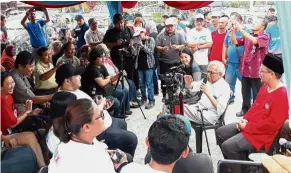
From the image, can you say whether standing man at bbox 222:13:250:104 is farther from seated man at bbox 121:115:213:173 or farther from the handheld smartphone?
seated man at bbox 121:115:213:173

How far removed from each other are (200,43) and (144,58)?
89cm

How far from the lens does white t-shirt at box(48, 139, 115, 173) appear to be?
5.80 feet

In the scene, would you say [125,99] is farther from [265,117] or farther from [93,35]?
[265,117]

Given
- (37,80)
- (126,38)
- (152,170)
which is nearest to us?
(152,170)

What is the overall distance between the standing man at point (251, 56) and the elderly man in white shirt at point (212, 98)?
1128mm

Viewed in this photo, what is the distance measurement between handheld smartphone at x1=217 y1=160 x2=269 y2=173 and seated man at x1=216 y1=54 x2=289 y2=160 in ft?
3.26

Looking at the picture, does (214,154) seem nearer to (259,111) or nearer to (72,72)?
(259,111)

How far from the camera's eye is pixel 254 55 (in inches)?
171

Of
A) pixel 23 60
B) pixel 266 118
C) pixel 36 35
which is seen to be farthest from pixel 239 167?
pixel 36 35

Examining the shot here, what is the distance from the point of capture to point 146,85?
508 cm

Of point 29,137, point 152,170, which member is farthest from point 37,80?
point 152,170

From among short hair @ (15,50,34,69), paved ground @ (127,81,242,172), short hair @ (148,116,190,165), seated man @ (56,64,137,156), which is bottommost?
paved ground @ (127,81,242,172)

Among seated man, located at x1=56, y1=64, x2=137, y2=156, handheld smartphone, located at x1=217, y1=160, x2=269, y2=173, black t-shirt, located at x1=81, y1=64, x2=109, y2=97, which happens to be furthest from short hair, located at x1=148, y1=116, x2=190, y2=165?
black t-shirt, located at x1=81, y1=64, x2=109, y2=97

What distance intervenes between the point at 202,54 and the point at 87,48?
1.64 m
